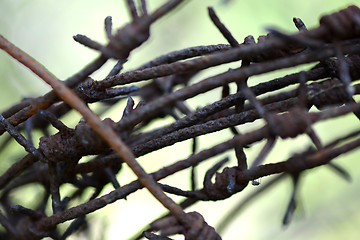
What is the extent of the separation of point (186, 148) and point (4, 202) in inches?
36.5

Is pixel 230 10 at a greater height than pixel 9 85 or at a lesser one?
lesser

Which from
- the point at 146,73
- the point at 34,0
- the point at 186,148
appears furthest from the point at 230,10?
the point at 146,73

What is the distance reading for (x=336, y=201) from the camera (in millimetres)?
1468

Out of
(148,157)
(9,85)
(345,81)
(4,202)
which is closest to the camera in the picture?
(345,81)

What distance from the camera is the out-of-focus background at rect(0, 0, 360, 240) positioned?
1425 millimetres

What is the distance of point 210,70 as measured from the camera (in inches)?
56.1

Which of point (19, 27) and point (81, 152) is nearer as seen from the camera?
point (81, 152)

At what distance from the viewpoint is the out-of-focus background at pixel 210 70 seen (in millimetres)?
1425

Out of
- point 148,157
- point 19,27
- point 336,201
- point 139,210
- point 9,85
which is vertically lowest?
point 336,201

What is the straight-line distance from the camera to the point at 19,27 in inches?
58.4

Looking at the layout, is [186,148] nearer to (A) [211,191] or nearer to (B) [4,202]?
(B) [4,202]

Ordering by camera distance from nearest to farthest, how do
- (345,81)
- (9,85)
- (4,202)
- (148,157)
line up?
(345,81), (4,202), (9,85), (148,157)

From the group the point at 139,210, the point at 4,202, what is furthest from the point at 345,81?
the point at 139,210

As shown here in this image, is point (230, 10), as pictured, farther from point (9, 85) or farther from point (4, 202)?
point (4, 202)
